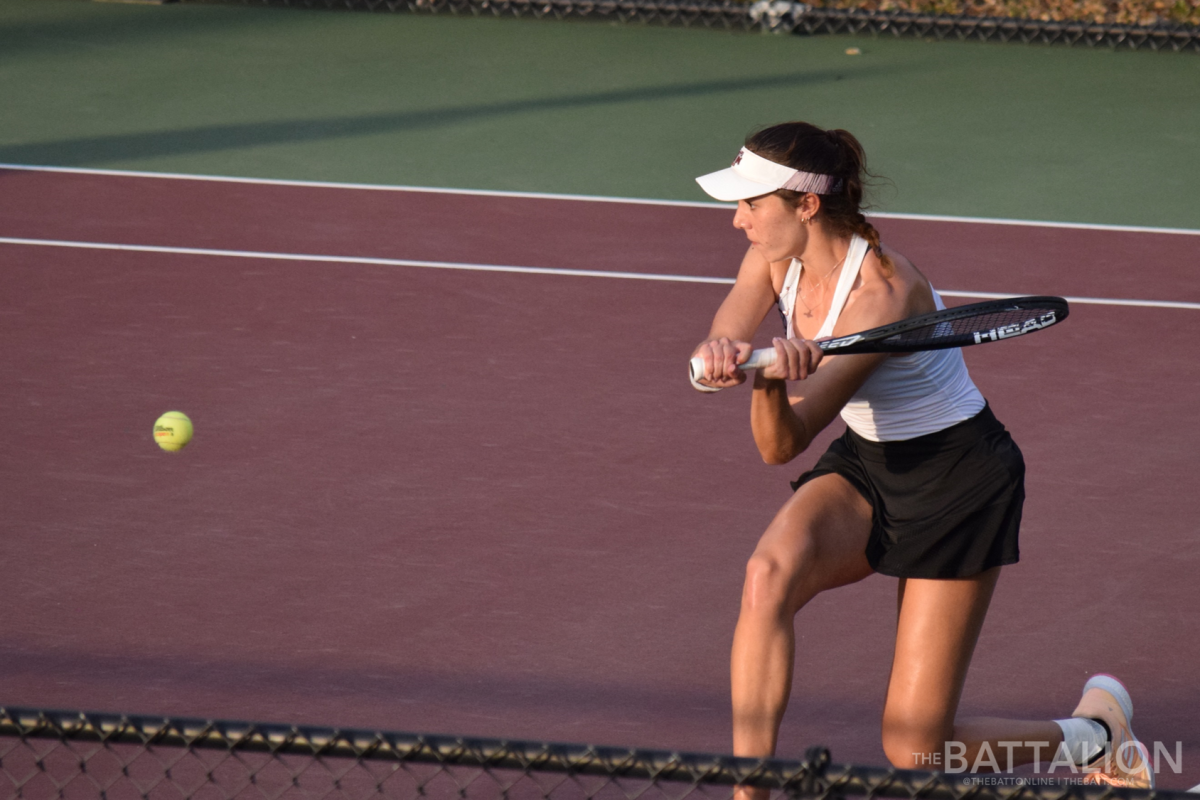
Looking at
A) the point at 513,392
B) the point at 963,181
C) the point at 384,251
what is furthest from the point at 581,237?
the point at 963,181

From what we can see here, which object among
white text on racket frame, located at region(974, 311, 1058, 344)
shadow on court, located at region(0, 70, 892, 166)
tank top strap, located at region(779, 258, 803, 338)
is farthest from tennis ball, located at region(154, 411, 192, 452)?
shadow on court, located at region(0, 70, 892, 166)

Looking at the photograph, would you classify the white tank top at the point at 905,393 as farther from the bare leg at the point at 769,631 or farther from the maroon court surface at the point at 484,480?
the maroon court surface at the point at 484,480

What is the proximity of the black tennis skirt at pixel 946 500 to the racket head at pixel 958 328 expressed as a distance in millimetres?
249

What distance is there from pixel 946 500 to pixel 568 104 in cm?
789

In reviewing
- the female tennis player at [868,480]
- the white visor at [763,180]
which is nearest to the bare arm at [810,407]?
the female tennis player at [868,480]

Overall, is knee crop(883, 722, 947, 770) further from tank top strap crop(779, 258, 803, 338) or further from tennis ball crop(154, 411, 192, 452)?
tennis ball crop(154, 411, 192, 452)

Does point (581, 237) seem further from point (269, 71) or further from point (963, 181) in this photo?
point (269, 71)

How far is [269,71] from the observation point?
1194cm

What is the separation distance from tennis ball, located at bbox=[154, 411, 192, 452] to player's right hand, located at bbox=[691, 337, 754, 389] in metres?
3.22

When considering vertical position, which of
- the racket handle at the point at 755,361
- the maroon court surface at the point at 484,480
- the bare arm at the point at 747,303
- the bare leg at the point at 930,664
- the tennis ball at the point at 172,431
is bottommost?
the maroon court surface at the point at 484,480

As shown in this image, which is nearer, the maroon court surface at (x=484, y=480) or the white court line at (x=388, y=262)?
the maroon court surface at (x=484, y=480)

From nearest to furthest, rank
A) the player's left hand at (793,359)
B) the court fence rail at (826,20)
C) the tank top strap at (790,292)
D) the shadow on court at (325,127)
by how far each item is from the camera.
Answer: the player's left hand at (793,359) < the tank top strap at (790,292) < the shadow on court at (325,127) < the court fence rail at (826,20)

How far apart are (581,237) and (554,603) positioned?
389cm

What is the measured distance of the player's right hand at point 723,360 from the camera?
3537 mm
